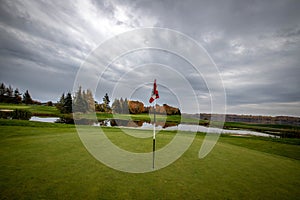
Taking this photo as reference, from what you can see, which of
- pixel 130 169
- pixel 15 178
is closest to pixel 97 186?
pixel 130 169

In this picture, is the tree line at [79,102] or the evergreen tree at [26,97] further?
the evergreen tree at [26,97]

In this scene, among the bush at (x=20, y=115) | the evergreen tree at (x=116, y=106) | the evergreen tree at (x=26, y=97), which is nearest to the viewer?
the bush at (x=20, y=115)

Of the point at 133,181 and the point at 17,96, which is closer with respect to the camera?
the point at 133,181

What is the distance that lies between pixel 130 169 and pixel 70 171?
1.37 metres

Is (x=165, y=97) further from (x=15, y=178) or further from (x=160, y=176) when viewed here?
(x=15, y=178)

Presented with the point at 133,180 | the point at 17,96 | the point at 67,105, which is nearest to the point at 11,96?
the point at 17,96

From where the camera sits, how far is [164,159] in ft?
15.3

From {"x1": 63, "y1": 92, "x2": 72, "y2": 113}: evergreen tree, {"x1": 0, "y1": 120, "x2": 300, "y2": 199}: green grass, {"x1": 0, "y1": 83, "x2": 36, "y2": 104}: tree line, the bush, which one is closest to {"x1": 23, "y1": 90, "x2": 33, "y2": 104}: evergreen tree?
{"x1": 0, "y1": 83, "x2": 36, "y2": 104}: tree line

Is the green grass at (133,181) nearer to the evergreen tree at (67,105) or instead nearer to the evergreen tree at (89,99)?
the evergreen tree at (67,105)

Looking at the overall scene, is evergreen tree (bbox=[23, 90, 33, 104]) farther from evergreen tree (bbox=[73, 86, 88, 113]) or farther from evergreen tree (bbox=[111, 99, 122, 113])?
evergreen tree (bbox=[111, 99, 122, 113])

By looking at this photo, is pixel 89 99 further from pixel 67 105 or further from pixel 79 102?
pixel 67 105

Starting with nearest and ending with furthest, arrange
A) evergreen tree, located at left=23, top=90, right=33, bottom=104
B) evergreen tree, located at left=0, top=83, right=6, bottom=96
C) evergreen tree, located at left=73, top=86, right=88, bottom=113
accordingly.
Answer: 1. evergreen tree, located at left=73, top=86, right=88, bottom=113
2. evergreen tree, located at left=0, top=83, right=6, bottom=96
3. evergreen tree, located at left=23, top=90, right=33, bottom=104

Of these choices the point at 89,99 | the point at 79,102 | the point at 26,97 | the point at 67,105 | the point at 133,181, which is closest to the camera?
the point at 133,181

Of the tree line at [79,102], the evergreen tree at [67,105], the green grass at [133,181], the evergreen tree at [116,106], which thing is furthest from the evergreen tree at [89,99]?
the green grass at [133,181]
